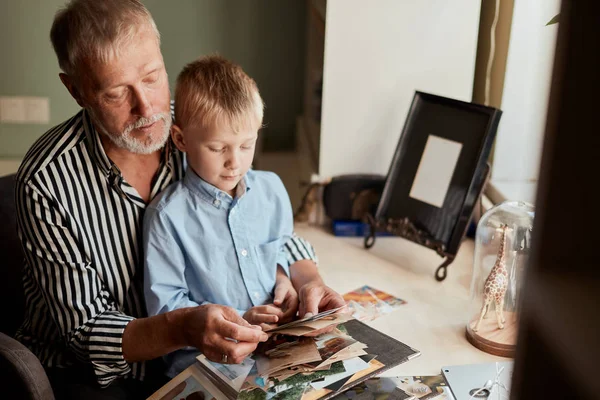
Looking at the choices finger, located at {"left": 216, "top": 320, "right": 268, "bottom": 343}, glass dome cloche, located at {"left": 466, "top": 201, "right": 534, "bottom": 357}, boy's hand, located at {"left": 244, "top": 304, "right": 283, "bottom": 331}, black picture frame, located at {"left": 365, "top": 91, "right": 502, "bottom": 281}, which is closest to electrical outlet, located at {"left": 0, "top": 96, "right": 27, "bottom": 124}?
black picture frame, located at {"left": 365, "top": 91, "right": 502, "bottom": 281}

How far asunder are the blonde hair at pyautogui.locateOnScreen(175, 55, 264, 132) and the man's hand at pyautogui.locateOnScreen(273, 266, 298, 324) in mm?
374

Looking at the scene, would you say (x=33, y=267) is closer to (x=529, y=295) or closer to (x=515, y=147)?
(x=529, y=295)

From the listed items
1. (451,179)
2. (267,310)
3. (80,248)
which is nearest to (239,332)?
(267,310)

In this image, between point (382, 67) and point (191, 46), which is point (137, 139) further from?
point (191, 46)

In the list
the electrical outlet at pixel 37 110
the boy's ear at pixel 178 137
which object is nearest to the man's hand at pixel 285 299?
the boy's ear at pixel 178 137

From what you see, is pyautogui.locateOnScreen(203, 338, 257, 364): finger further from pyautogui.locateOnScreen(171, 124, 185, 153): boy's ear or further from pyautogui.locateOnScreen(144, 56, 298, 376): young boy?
pyautogui.locateOnScreen(171, 124, 185, 153): boy's ear

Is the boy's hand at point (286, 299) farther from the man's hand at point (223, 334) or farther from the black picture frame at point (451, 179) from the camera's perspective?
the black picture frame at point (451, 179)

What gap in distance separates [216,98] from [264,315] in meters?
0.43

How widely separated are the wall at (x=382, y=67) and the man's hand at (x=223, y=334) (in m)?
0.87

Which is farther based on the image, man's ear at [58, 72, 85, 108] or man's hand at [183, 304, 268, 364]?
man's ear at [58, 72, 85, 108]

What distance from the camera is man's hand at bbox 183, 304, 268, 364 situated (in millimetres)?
1133

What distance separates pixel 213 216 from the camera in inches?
52.9

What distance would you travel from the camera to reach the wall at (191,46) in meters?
2.46

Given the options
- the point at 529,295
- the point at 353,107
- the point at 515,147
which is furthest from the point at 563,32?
the point at 515,147
